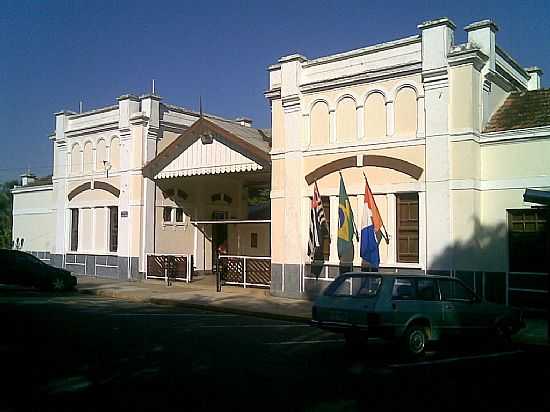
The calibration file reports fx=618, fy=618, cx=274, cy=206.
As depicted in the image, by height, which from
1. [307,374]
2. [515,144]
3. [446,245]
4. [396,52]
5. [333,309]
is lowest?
[307,374]

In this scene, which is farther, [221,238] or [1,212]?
[1,212]

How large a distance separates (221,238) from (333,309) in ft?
55.5

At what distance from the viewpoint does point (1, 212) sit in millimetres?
53812

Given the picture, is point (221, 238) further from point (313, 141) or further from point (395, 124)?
point (395, 124)

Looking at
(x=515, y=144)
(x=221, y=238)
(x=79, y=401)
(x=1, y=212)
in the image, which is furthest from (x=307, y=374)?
(x=1, y=212)

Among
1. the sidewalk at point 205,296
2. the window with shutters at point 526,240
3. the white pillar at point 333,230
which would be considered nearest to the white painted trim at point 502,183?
the window with shutters at point 526,240

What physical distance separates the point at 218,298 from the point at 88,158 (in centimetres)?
1177

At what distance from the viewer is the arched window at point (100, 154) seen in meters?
27.2

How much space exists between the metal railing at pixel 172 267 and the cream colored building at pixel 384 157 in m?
0.77

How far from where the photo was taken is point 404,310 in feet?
35.0

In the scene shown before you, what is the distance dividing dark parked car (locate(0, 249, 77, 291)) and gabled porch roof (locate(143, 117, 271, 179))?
5.59 m

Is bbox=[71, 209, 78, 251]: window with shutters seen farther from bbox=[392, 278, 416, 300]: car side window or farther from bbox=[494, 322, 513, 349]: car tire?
bbox=[494, 322, 513, 349]: car tire

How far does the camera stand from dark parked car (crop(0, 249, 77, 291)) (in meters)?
21.8

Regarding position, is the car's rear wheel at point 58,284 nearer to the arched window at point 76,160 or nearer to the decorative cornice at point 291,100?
the arched window at point 76,160
